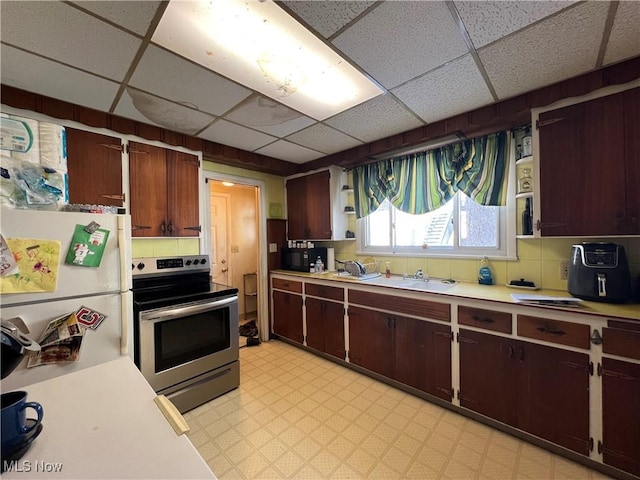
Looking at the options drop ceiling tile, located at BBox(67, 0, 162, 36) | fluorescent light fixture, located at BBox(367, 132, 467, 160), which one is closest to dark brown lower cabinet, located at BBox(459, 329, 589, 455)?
fluorescent light fixture, located at BBox(367, 132, 467, 160)

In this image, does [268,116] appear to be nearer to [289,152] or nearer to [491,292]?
[289,152]

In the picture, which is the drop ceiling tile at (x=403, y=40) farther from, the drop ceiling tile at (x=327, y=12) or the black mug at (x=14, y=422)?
the black mug at (x=14, y=422)

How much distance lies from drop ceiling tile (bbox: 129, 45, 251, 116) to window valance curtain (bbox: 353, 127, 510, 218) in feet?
5.50

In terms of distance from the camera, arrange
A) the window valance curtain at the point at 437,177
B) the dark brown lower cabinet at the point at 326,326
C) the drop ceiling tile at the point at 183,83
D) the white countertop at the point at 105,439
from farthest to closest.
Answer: the dark brown lower cabinet at the point at 326,326
the window valance curtain at the point at 437,177
the drop ceiling tile at the point at 183,83
the white countertop at the point at 105,439

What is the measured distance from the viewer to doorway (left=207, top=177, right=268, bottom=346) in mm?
4059

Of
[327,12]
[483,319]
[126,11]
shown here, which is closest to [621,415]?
[483,319]

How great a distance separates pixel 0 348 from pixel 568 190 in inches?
109

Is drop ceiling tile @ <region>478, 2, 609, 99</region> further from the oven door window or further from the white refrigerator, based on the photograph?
the oven door window

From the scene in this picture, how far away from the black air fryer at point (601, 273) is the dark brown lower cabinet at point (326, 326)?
1810mm

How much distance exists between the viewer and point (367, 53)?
145cm

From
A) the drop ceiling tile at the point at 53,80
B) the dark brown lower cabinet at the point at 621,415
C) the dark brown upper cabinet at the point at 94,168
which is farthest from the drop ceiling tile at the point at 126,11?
the dark brown lower cabinet at the point at 621,415

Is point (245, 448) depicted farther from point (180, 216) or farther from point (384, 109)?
point (384, 109)

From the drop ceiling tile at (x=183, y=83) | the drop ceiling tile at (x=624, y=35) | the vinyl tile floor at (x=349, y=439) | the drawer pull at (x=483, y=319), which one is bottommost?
the vinyl tile floor at (x=349, y=439)

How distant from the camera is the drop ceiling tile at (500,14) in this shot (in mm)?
1174
